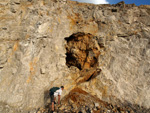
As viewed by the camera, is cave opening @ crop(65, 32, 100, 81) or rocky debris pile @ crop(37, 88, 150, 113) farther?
cave opening @ crop(65, 32, 100, 81)

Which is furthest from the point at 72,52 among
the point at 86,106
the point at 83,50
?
the point at 86,106

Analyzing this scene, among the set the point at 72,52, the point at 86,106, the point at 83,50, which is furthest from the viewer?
the point at 83,50

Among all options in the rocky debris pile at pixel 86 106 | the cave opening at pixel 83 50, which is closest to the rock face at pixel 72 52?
the cave opening at pixel 83 50

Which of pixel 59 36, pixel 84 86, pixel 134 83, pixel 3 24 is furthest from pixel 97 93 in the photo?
pixel 3 24

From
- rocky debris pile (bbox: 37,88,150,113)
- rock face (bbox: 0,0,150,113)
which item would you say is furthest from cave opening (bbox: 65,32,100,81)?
rocky debris pile (bbox: 37,88,150,113)

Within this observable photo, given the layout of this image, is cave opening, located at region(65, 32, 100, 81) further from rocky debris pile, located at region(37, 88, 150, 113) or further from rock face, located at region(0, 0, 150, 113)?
rocky debris pile, located at region(37, 88, 150, 113)

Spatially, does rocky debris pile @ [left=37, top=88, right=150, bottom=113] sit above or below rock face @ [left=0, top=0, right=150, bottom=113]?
below

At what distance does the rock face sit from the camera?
17.6ft

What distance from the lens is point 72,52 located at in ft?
25.2

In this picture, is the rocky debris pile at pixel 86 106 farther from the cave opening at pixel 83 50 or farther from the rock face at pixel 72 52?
the cave opening at pixel 83 50

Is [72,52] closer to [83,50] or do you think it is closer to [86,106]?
[83,50]

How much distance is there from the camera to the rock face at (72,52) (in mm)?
5379

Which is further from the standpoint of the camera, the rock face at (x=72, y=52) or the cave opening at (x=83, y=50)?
the cave opening at (x=83, y=50)

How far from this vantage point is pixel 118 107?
19.4 feet
